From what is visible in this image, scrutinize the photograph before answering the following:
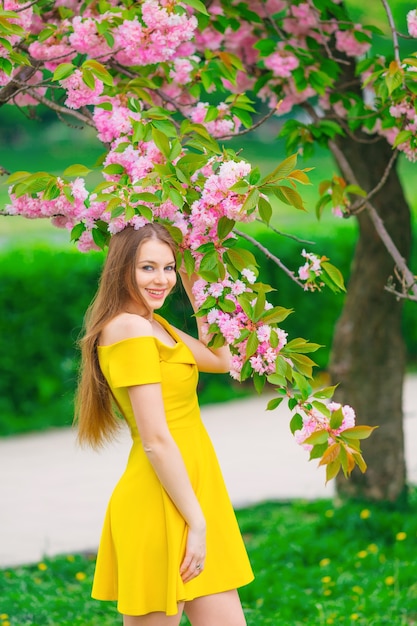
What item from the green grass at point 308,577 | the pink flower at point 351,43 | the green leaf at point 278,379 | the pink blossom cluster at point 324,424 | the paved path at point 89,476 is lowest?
the green grass at point 308,577

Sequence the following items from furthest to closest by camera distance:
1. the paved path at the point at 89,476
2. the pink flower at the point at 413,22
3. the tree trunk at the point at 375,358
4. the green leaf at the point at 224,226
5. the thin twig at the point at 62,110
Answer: the paved path at the point at 89,476
the tree trunk at the point at 375,358
the pink flower at the point at 413,22
the thin twig at the point at 62,110
the green leaf at the point at 224,226

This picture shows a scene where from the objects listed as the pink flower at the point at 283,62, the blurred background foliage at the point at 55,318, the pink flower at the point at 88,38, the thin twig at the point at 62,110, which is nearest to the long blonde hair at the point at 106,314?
the thin twig at the point at 62,110

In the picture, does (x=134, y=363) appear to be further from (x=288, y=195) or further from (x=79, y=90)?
(x=79, y=90)

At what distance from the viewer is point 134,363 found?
2711mm

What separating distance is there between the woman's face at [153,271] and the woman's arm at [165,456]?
267 mm

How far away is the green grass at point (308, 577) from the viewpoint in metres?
4.55

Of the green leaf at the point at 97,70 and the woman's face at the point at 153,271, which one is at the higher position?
the green leaf at the point at 97,70

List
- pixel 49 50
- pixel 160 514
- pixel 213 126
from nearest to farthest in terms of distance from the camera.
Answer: pixel 160 514, pixel 49 50, pixel 213 126

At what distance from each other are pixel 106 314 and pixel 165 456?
0.43 meters

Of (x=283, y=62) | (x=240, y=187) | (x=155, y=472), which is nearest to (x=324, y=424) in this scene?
(x=155, y=472)

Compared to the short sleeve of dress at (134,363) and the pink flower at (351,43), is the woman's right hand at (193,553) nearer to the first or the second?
the short sleeve of dress at (134,363)

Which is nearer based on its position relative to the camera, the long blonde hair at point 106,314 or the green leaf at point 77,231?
the long blonde hair at point 106,314

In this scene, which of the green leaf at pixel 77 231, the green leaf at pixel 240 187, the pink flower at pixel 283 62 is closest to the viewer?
the green leaf at pixel 240 187

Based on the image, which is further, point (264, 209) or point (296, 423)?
point (296, 423)
